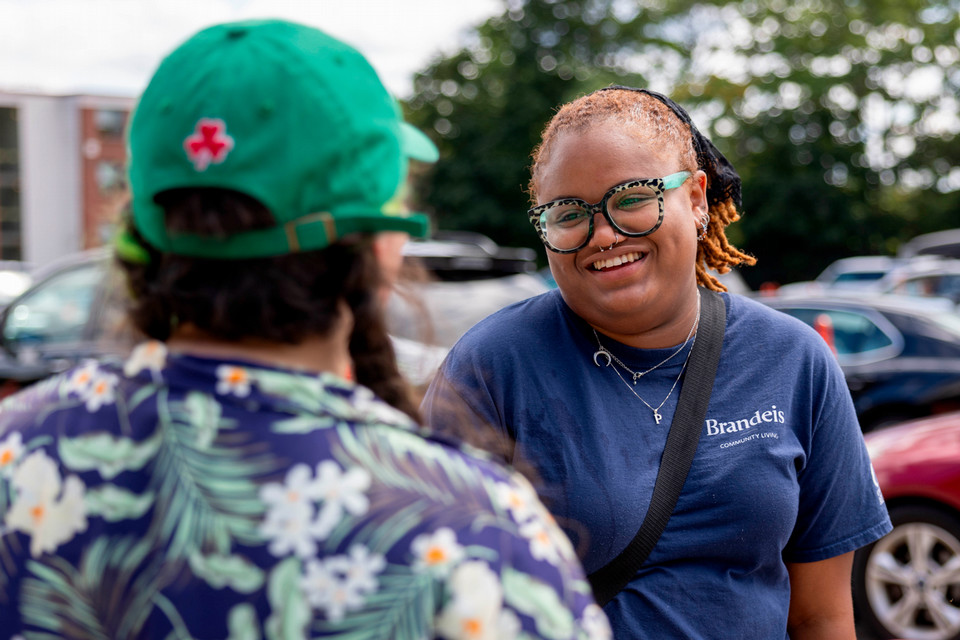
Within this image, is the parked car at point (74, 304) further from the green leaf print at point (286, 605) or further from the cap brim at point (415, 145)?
the green leaf print at point (286, 605)

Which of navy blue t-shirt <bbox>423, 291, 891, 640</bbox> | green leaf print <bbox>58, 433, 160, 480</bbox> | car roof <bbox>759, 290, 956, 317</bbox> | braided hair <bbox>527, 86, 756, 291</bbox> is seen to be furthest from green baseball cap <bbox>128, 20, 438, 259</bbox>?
car roof <bbox>759, 290, 956, 317</bbox>

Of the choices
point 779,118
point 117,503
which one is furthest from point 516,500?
point 779,118

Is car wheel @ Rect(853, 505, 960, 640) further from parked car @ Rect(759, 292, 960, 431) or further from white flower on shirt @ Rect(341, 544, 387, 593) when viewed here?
white flower on shirt @ Rect(341, 544, 387, 593)

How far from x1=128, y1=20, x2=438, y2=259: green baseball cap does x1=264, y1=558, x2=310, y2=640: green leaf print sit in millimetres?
324

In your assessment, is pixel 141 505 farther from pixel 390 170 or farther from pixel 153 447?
pixel 390 170

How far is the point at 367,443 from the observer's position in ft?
3.09

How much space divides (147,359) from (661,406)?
4.07ft

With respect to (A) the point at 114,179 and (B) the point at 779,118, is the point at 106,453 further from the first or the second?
(B) the point at 779,118

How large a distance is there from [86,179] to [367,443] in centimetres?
5583

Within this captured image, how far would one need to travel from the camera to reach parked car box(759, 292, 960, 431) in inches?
315

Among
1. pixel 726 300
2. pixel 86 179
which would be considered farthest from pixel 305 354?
pixel 86 179

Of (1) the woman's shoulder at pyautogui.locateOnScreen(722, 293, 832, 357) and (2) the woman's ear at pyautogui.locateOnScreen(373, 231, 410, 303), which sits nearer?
(2) the woman's ear at pyautogui.locateOnScreen(373, 231, 410, 303)

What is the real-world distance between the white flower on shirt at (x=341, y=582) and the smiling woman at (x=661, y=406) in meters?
0.87

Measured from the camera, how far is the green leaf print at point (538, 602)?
914 mm
